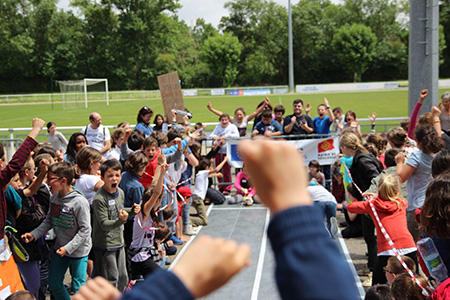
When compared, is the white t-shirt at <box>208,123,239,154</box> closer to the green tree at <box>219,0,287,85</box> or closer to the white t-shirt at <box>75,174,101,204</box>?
the white t-shirt at <box>75,174,101,204</box>

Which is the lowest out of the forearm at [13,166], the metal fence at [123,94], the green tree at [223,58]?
the forearm at [13,166]

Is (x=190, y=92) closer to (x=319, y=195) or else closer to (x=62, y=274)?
(x=319, y=195)

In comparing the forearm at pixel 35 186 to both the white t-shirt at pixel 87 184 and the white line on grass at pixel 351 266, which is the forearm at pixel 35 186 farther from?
the white line on grass at pixel 351 266

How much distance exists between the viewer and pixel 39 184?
4875 mm

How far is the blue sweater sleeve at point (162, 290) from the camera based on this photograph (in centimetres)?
82

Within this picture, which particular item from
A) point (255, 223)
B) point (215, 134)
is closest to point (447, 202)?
point (255, 223)

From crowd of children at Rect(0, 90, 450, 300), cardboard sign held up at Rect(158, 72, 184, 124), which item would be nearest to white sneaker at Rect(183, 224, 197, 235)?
crowd of children at Rect(0, 90, 450, 300)

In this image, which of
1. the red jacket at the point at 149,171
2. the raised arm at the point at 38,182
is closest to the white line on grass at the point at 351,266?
the red jacket at the point at 149,171

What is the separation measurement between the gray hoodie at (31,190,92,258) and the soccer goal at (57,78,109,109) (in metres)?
39.8

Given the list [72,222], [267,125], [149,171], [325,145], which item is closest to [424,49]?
[325,145]

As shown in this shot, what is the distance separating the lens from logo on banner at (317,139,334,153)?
9.96 m

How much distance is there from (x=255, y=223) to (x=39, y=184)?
434 cm

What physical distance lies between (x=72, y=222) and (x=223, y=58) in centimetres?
7463

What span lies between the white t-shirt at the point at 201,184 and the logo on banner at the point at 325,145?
2.79 metres
